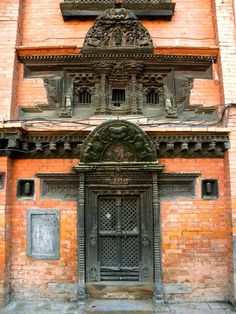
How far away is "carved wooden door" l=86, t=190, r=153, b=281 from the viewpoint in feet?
20.4

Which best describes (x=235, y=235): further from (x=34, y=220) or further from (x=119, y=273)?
(x=34, y=220)

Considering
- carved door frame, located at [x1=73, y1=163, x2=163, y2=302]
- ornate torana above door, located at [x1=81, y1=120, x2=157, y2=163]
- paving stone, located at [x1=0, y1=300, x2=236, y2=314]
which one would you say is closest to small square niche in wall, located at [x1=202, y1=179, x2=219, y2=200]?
carved door frame, located at [x1=73, y1=163, x2=163, y2=302]

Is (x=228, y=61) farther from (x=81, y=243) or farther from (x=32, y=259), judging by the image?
(x=32, y=259)

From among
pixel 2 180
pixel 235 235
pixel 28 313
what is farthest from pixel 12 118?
pixel 235 235

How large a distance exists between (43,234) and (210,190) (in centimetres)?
373

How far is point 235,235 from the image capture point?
598 cm

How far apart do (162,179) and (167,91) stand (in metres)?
2.09

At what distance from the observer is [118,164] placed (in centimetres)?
625

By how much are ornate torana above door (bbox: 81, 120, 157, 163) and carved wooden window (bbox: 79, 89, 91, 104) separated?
1153mm

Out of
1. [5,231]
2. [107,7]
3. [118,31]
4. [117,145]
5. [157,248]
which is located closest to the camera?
[5,231]

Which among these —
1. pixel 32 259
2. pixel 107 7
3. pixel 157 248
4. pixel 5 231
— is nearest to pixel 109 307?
Answer: pixel 157 248

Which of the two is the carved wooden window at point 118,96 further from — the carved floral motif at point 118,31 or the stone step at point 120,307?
the stone step at point 120,307

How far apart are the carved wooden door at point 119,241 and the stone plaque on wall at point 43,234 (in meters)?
0.71

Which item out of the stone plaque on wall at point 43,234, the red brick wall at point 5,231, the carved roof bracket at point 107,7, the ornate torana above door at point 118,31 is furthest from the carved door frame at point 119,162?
the carved roof bracket at point 107,7
